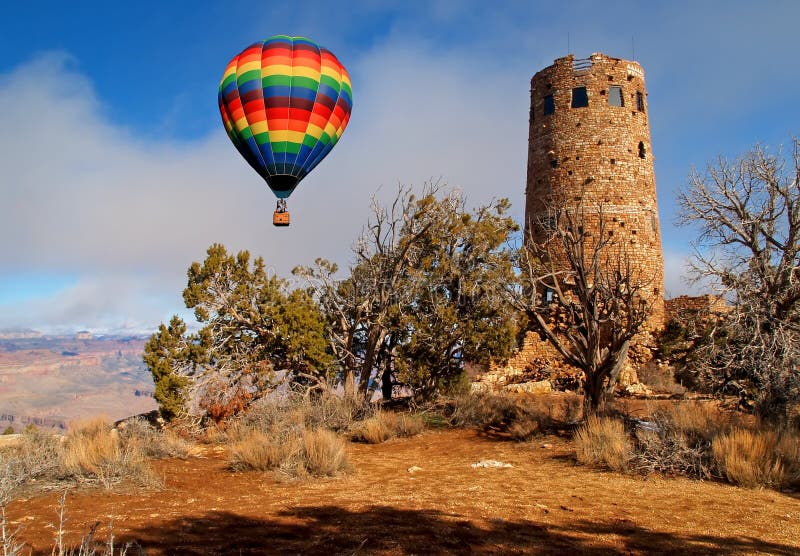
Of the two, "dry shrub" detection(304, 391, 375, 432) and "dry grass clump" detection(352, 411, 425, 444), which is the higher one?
"dry shrub" detection(304, 391, 375, 432)

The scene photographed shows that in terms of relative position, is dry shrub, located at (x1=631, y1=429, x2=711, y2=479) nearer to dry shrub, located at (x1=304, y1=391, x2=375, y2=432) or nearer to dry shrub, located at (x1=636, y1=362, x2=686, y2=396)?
dry shrub, located at (x1=304, y1=391, x2=375, y2=432)

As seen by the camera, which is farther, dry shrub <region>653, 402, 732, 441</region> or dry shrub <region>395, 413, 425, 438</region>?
dry shrub <region>395, 413, 425, 438</region>

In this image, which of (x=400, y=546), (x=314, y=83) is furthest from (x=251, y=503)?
(x=314, y=83)

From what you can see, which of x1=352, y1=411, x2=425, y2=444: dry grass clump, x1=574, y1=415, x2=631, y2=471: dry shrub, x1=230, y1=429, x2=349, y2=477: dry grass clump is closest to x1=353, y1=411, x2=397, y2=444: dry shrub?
x1=352, y1=411, x2=425, y2=444: dry grass clump

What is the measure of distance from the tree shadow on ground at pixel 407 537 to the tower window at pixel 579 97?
2094cm

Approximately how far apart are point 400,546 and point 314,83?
42.5 feet

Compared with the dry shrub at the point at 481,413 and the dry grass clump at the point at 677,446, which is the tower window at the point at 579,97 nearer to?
the dry shrub at the point at 481,413

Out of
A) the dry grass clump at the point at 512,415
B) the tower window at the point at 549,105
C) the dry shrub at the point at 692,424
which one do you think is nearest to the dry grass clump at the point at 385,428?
the dry grass clump at the point at 512,415

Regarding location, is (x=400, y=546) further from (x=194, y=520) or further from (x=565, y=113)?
(x=565, y=113)

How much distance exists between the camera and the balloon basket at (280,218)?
16.5m

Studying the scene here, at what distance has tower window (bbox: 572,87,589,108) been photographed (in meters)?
24.7

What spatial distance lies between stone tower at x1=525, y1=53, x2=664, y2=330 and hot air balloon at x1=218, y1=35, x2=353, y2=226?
423 inches

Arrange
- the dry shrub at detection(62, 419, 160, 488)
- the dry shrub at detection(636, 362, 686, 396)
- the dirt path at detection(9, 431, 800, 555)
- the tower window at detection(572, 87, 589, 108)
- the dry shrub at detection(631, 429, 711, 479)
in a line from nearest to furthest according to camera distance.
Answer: the dirt path at detection(9, 431, 800, 555) → the dry shrub at detection(62, 419, 160, 488) → the dry shrub at detection(631, 429, 711, 479) → the dry shrub at detection(636, 362, 686, 396) → the tower window at detection(572, 87, 589, 108)

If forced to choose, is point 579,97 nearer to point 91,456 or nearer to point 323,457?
point 323,457
